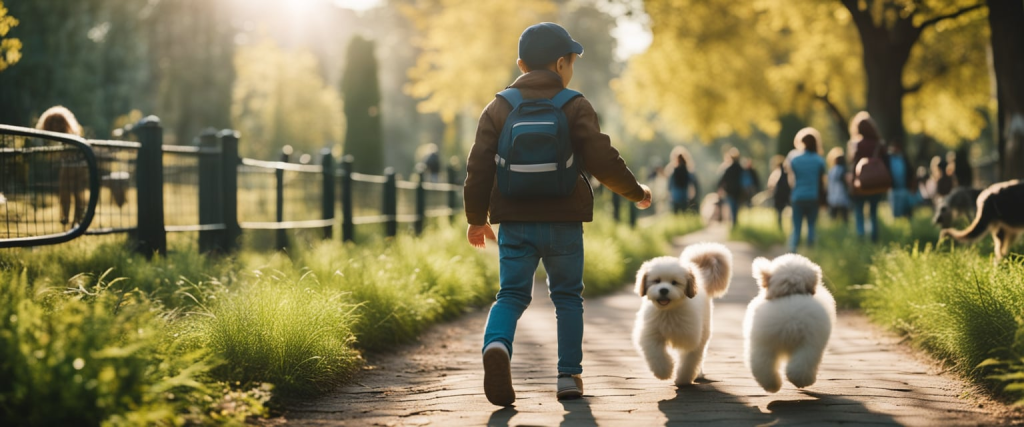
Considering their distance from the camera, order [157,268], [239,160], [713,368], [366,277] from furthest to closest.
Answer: [239,160] < [366,277] < [157,268] < [713,368]

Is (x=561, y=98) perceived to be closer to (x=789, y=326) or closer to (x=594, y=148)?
(x=594, y=148)

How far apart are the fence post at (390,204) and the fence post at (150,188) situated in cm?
624

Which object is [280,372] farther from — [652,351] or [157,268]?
[157,268]

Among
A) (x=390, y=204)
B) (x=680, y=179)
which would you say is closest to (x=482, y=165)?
(x=390, y=204)

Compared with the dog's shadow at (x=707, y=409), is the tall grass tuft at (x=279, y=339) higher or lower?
higher

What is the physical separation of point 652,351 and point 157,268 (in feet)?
12.2

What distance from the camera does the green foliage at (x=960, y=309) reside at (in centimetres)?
521

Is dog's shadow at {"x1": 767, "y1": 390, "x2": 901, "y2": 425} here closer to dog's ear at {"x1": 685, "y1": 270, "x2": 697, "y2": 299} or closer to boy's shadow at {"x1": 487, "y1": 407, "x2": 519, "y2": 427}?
dog's ear at {"x1": 685, "y1": 270, "x2": 697, "y2": 299}

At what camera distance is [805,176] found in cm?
1345

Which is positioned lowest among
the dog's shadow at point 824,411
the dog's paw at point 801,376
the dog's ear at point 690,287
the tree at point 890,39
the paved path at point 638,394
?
the paved path at point 638,394

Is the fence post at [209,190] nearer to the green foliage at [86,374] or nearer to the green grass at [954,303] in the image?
the green foliage at [86,374]

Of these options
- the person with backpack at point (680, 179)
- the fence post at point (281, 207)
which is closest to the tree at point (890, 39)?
the person with backpack at point (680, 179)

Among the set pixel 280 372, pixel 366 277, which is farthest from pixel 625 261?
pixel 280 372

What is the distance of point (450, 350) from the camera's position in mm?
7113
